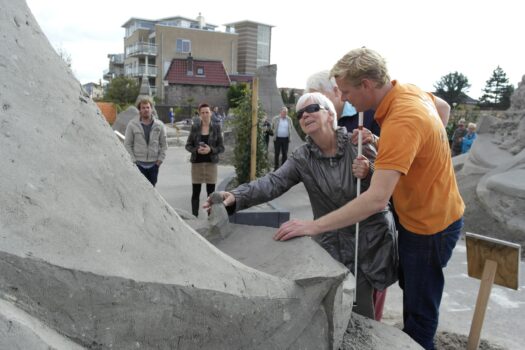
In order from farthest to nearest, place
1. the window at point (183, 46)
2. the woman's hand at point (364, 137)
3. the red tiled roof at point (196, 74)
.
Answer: the window at point (183, 46) → the red tiled roof at point (196, 74) → the woman's hand at point (364, 137)

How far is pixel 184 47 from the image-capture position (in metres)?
44.7

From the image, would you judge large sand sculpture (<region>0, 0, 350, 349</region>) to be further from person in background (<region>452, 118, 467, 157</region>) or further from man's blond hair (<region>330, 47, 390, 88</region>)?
person in background (<region>452, 118, 467, 157</region>)

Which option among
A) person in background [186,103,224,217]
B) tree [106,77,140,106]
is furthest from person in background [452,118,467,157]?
tree [106,77,140,106]

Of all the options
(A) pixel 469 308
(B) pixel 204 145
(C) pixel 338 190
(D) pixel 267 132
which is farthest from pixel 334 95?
(D) pixel 267 132

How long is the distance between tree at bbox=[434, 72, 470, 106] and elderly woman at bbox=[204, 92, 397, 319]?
3913 cm

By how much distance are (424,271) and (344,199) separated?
454 millimetres

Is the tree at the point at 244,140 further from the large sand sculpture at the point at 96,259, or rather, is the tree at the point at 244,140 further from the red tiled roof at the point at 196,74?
the red tiled roof at the point at 196,74

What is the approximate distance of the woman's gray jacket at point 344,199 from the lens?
2070mm

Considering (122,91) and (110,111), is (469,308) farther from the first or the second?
(122,91)

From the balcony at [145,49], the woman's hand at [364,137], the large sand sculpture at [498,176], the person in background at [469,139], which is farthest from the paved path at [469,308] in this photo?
the balcony at [145,49]

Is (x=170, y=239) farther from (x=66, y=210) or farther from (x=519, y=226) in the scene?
(x=519, y=226)

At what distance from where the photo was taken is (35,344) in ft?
3.16

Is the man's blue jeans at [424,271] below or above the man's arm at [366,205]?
below

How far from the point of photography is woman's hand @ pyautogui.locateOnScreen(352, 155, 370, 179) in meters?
1.99
